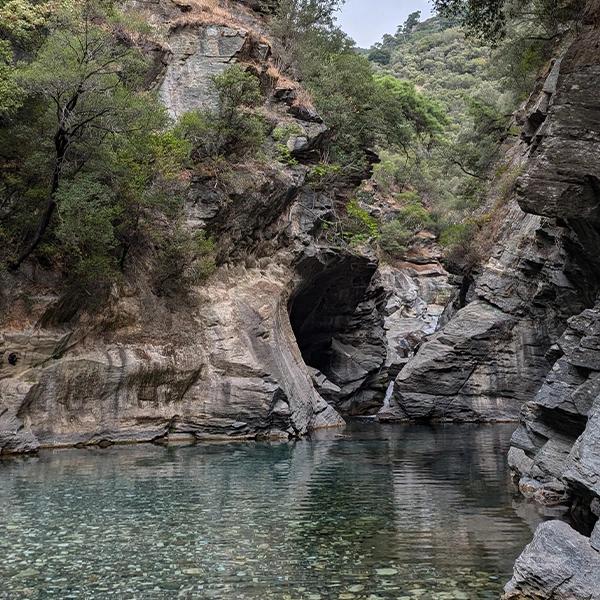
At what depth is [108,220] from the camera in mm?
24094

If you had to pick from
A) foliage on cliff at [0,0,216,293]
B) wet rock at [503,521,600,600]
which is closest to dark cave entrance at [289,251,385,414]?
foliage on cliff at [0,0,216,293]

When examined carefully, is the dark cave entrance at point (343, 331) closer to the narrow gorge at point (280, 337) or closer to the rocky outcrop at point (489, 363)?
the narrow gorge at point (280, 337)

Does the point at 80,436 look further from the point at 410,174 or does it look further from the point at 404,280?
the point at 410,174

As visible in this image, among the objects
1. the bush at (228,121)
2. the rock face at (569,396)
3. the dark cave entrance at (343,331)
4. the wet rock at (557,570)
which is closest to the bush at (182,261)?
the bush at (228,121)

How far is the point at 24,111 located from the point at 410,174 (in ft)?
176

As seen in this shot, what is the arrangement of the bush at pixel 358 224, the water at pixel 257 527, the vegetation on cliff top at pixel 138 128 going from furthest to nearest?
→ the bush at pixel 358 224, the vegetation on cliff top at pixel 138 128, the water at pixel 257 527

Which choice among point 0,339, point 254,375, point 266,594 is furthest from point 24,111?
point 266,594

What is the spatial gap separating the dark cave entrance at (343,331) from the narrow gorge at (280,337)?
172mm

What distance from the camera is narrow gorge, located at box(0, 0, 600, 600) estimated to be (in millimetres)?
11117

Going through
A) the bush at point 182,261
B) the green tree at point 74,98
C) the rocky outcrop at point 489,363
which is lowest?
the rocky outcrop at point 489,363

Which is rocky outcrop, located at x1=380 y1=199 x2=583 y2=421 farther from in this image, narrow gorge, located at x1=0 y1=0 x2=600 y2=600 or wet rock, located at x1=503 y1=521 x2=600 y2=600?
wet rock, located at x1=503 y1=521 x2=600 y2=600

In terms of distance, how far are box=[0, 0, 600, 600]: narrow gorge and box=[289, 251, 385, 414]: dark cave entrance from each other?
172 mm

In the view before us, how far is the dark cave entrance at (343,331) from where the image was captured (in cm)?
3816

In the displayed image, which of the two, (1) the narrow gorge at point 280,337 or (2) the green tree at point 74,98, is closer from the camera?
(1) the narrow gorge at point 280,337
